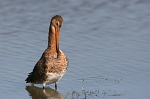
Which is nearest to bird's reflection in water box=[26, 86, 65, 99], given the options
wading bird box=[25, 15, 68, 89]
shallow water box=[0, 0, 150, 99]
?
shallow water box=[0, 0, 150, 99]

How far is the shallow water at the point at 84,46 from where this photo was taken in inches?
389

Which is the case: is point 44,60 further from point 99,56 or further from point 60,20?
point 99,56

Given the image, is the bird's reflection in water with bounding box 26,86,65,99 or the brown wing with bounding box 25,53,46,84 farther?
the brown wing with bounding box 25,53,46,84

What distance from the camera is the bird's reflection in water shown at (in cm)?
977

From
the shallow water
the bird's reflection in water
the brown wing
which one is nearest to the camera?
the bird's reflection in water

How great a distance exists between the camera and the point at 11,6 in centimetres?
1576

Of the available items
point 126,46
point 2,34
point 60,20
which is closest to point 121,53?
point 126,46

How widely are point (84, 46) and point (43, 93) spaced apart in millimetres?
2391

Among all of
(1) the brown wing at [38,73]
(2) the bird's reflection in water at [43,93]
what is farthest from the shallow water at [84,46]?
(1) the brown wing at [38,73]

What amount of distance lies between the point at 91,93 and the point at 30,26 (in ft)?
15.7

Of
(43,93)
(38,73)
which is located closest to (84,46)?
(38,73)

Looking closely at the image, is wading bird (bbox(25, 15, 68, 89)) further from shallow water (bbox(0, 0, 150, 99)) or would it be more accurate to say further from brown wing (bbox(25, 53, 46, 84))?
shallow water (bbox(0, 0, 150, 99))

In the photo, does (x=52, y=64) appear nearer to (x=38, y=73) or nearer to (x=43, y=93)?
(x=38, y=73)

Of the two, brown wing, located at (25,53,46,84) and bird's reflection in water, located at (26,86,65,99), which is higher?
brown wing, located at (25,53,46,84)
